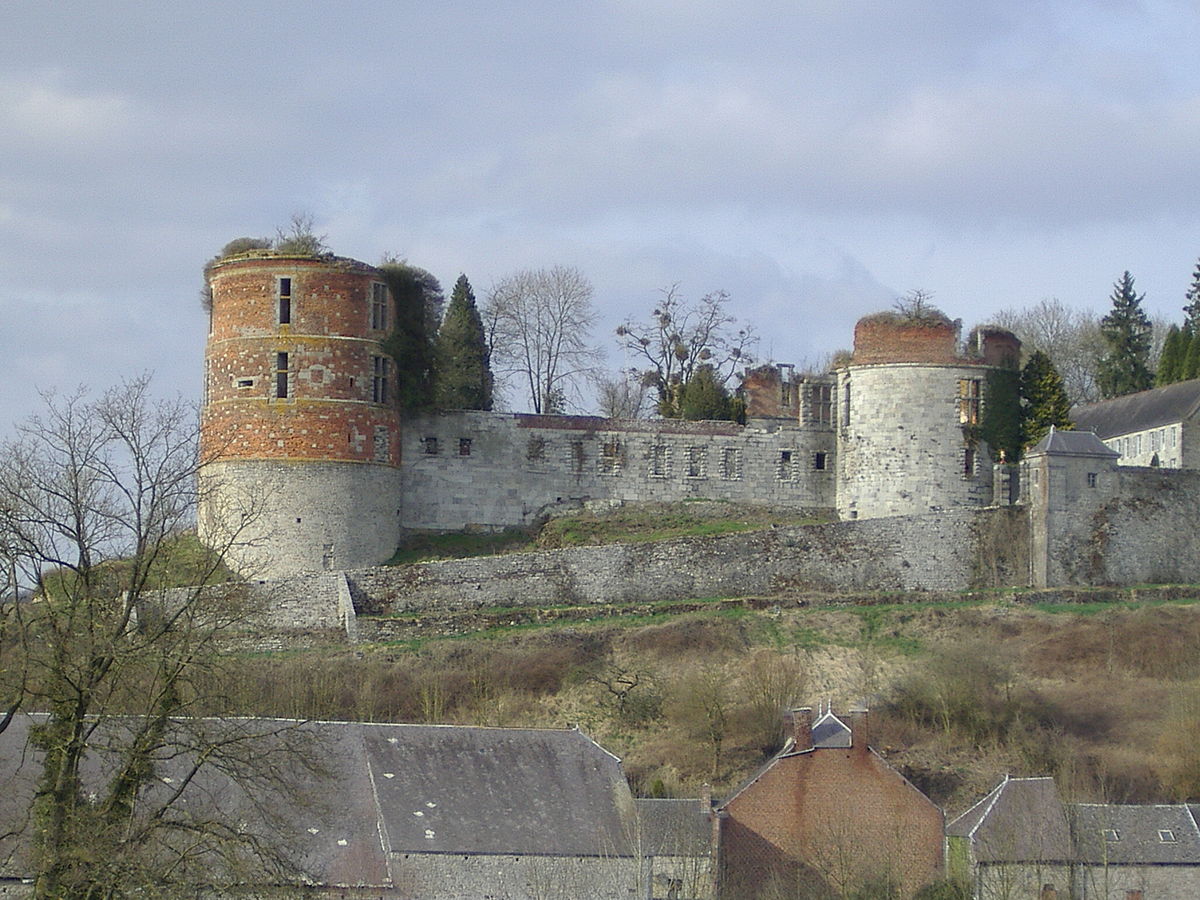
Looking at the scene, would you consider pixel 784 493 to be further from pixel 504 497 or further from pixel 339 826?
pixel 339 826

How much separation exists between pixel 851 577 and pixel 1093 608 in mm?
5365

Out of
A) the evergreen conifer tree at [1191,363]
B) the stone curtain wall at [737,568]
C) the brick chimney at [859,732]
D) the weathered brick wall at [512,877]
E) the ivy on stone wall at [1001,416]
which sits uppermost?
the evergreen conifer tree at [1191,363]

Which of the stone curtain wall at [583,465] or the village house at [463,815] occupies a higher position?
the stone curtain wall at [583,465]

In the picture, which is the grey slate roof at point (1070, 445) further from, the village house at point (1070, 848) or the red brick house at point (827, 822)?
the village house at point (1070, 848)

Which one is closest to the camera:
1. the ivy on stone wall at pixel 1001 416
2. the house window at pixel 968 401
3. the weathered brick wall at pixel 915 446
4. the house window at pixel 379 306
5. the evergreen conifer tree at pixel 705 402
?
the house window at pixel 379 306

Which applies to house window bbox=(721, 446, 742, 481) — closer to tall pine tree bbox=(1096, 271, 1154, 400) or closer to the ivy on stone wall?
the ivy on stone wall

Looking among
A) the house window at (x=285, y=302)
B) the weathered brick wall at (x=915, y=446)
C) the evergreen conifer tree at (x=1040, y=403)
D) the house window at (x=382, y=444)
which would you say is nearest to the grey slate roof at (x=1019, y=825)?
the weathered brick wall at (x=915, y=446)

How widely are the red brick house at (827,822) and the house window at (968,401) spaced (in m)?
14.5

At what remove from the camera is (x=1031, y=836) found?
35.1 meters

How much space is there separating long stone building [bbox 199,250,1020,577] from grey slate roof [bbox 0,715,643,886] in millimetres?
10243

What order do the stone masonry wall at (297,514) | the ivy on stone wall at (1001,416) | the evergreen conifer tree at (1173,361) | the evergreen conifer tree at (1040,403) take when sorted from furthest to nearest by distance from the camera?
the evergreen conifer tree at (1173,361) < the evergreen conifer tree at (1040,403) < the ivy on stone wall at (1001,416) < the stone masonry wall at (297,514)

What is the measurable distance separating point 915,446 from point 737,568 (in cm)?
593

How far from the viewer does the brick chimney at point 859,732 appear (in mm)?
37031

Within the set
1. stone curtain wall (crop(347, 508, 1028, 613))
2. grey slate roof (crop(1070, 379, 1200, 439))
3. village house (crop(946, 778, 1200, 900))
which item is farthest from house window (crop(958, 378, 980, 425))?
village house (crop(946, 778, 1200, 900))
